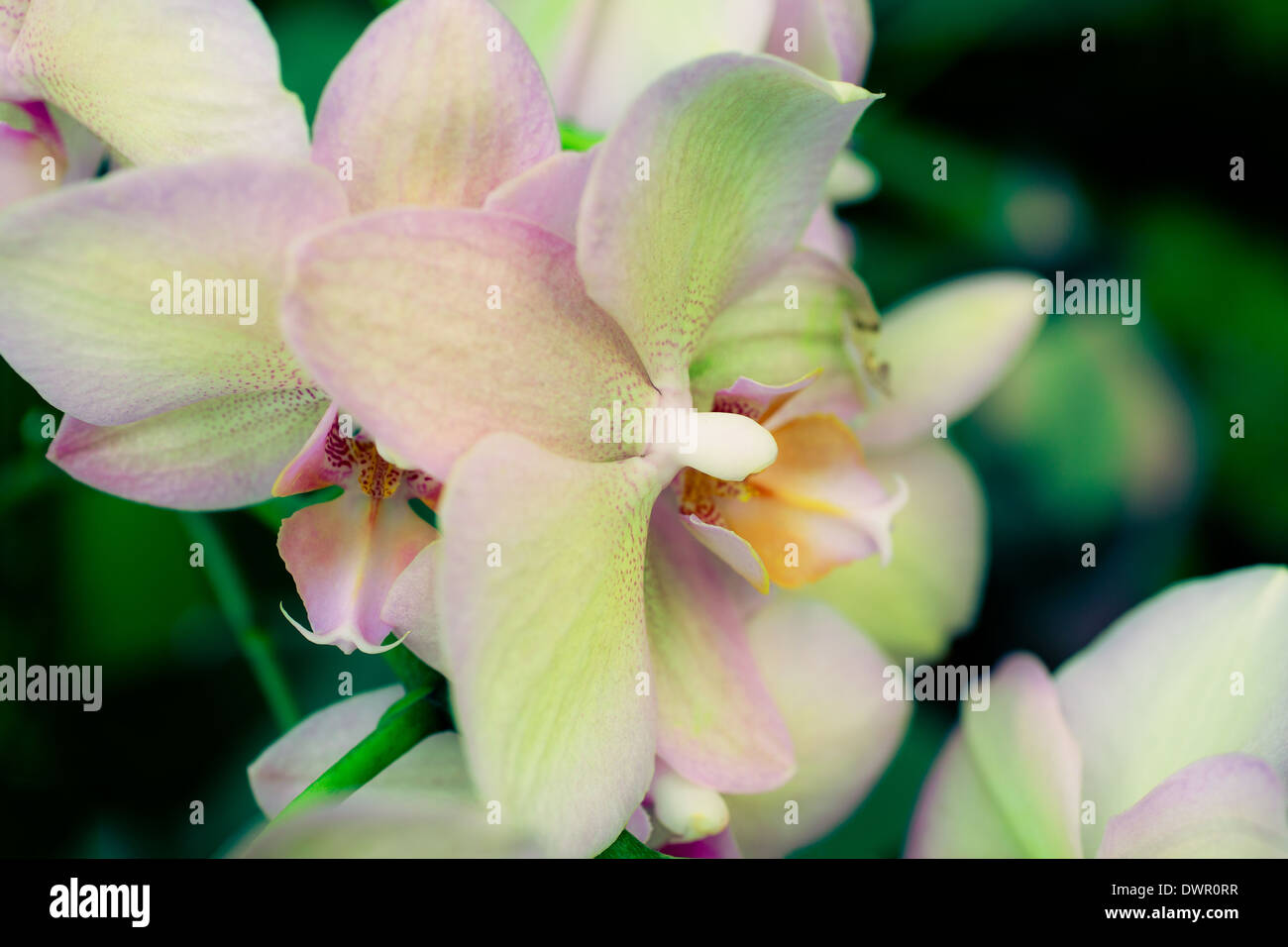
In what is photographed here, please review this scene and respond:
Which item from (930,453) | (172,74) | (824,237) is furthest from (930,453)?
(172,74)

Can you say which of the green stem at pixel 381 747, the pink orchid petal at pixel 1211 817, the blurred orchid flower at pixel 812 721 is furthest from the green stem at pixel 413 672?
the pink orchid petal at pixel 1211 817

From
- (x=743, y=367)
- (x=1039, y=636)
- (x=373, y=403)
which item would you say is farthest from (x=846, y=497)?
(x=1039, y=636)

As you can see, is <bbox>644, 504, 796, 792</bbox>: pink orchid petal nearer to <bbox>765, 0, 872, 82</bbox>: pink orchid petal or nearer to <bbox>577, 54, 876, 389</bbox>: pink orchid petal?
<bbox>577, 54, 876, 389</bbox>: pink orchid petal

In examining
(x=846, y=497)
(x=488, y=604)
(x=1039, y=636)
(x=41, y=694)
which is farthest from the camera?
(x=1039, y=636)

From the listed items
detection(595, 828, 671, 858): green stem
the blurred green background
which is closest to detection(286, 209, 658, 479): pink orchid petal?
detection(595, 828, 671, 858): green stem

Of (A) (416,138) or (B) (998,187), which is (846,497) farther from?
(B) (998,187)

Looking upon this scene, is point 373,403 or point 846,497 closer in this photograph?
point 373,403

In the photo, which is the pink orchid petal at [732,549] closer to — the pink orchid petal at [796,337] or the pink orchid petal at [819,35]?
the pink orchid petal at [796,337]
